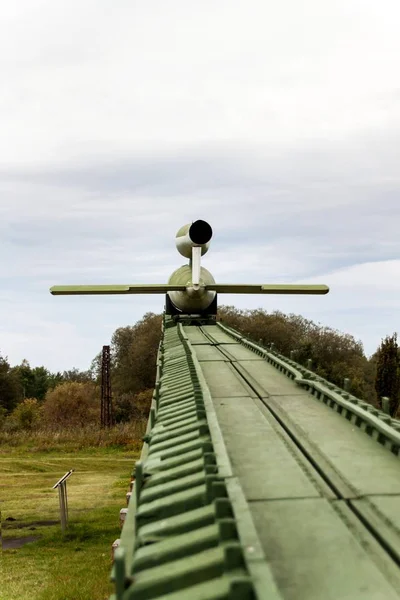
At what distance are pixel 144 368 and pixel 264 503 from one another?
137 ft

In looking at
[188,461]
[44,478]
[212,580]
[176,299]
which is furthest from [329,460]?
[44,478]

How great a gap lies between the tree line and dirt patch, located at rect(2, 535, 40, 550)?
24582mm

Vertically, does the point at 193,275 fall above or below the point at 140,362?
above

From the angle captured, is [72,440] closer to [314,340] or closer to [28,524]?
[28,524]

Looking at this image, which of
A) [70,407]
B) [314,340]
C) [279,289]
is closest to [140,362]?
[70,407]

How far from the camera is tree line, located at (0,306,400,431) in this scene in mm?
42812

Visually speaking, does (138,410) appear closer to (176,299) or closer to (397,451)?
(176,299)

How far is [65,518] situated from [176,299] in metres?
8.38

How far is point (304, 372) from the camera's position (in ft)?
34.9

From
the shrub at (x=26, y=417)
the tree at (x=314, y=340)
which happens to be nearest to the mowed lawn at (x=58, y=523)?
the shrub at (x=26, y=417)

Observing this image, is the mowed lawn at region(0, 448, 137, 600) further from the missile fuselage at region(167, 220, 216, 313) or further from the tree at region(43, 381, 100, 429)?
the tree at region(43, 381, 100, 429)

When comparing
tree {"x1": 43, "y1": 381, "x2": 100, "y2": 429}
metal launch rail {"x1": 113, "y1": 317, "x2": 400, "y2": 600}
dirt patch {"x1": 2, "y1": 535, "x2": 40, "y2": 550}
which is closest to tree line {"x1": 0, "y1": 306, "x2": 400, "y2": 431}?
tree {"x1": 43, "y1": 381, "x2": 100, "y2": 429}

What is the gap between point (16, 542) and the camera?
50.5 feet

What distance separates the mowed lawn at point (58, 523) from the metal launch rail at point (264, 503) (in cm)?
565
